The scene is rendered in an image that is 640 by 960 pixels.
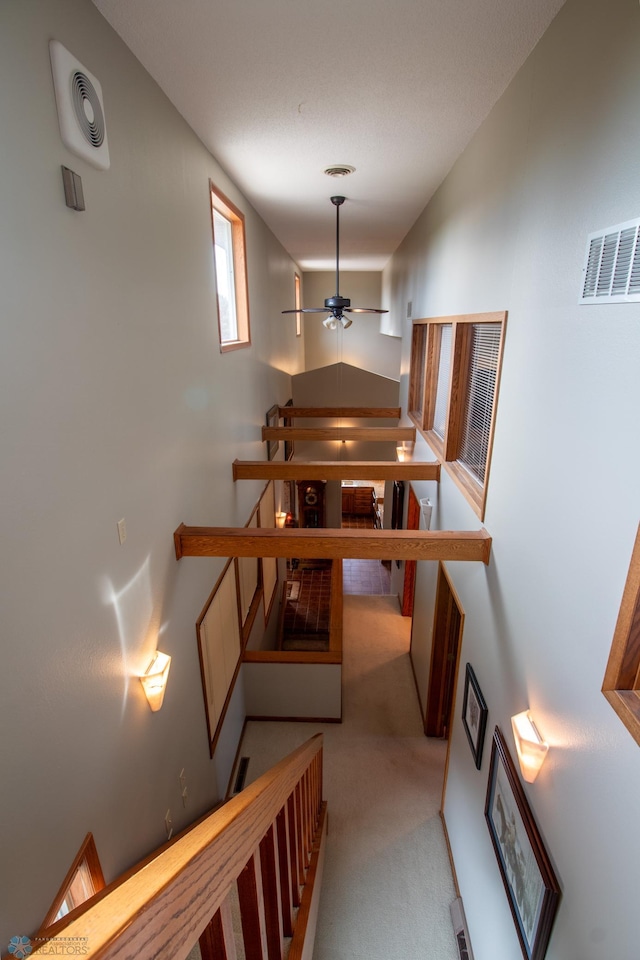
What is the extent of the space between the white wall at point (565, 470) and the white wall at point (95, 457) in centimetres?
178

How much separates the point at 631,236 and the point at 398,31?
1489 millimetres

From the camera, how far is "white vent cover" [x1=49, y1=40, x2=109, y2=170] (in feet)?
5.16

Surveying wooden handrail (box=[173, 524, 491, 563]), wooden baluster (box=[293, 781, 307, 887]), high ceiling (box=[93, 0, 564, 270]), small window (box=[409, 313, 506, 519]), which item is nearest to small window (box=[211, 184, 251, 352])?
high ceiling (box=[93, 0, 564, 270])

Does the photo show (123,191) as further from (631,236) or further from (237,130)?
(631,236)

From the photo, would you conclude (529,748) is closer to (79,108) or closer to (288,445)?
(79,108)

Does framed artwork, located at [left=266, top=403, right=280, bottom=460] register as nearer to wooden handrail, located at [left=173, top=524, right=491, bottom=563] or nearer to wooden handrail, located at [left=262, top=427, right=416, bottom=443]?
wooden handrail, located at [left=262, top=427, right=416, bottom=443]

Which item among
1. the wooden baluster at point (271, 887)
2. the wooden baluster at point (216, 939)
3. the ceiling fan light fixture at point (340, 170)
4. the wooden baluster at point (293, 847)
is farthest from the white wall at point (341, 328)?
the wooden baluster at point (216, 939)

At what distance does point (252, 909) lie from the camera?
1.03 metres

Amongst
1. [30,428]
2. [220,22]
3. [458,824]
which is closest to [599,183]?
[220,22]

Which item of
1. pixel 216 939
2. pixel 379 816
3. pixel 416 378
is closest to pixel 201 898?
pixel 216 939

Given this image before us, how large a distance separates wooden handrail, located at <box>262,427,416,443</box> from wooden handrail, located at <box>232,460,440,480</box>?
1444mm

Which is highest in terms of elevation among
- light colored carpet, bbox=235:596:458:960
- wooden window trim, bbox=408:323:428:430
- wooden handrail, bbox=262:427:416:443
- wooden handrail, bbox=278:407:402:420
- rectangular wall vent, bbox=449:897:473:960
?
wooden window trim, bbox=408:323:428:430

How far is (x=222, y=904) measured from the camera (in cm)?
79

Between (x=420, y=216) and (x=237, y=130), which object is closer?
(x=237, y=130)
